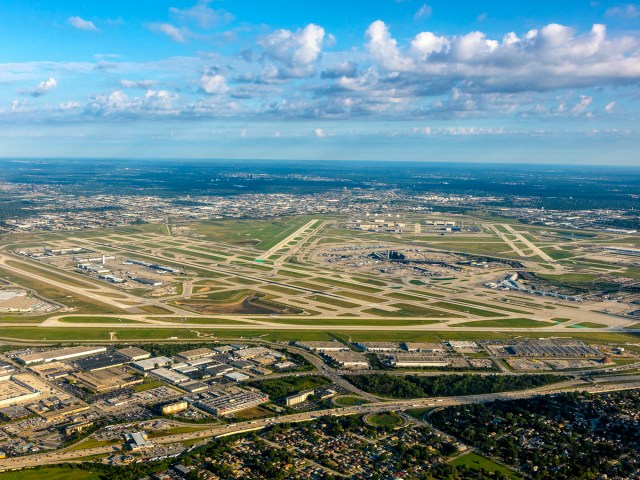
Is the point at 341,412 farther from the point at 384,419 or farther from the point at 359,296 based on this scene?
the point at 359,296

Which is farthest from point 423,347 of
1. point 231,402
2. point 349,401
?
point 231,402

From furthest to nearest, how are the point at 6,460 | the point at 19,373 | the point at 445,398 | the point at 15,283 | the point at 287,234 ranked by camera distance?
the point at 287,234
the point at 15,283
the point at 19,373
the point at 445,398
the point at 6,460

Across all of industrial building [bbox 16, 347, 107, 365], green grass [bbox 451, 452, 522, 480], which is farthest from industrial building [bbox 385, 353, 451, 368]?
industrial building [bbox 16, 347, 107, 365]

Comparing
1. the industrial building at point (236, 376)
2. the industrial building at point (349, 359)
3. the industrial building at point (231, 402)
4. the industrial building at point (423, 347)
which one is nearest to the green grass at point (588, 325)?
the industrial building at point (423, 347)

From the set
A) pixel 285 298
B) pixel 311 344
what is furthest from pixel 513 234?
pixel 311 344

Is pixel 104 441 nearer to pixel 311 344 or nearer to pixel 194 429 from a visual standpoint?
pixel 194 429

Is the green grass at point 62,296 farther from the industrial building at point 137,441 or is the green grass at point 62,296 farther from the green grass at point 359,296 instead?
the industrial building at point 137,441
